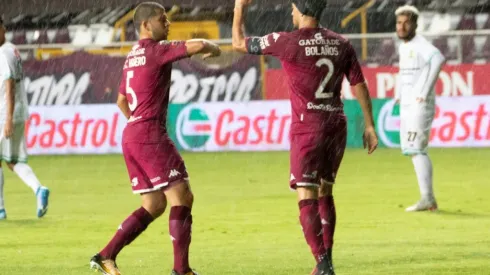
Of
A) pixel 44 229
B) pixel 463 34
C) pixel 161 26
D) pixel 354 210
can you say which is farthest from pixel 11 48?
pixel 463 34

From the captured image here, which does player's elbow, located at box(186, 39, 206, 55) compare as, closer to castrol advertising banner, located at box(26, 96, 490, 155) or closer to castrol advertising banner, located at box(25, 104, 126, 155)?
castrol advertising banner, located at box(26, 96, 490, 155)

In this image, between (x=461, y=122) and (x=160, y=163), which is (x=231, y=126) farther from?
(x=160, y=163)

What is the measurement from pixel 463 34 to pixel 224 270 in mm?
17730

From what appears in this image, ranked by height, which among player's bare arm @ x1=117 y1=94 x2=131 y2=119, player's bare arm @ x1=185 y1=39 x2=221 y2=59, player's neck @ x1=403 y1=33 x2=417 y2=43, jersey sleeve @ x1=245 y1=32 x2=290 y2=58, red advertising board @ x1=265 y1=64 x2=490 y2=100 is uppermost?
player's bare arm @ x1=185 y1=39 x2=221 y2=59

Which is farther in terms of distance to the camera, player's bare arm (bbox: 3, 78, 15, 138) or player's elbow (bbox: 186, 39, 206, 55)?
player's bare arm (bbox: 3, 78, 15, 138)

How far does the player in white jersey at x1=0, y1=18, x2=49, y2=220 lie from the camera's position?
14383 millimetres

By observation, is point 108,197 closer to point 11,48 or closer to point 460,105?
point 11,48

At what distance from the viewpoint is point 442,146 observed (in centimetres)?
2455

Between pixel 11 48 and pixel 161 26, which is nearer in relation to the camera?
pixel 161 26

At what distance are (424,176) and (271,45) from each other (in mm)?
5602

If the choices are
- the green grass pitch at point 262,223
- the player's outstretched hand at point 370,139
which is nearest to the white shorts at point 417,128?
the green grass pitch at point 262,223

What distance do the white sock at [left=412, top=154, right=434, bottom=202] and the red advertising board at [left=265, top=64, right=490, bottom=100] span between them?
411 inches

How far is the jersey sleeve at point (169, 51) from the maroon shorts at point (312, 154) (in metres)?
1.08

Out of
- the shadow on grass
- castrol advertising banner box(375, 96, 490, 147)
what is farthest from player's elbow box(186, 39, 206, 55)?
castrol advertising banner box(375, 96, 490, 147)
